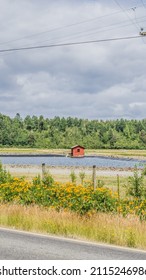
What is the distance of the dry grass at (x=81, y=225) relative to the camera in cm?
1166

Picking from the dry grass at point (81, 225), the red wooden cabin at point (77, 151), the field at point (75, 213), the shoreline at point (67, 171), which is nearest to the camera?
the dry grass at point (81, 225)

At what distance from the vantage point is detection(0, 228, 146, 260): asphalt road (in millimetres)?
9672

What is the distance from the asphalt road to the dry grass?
584mm

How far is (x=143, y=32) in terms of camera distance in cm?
1816

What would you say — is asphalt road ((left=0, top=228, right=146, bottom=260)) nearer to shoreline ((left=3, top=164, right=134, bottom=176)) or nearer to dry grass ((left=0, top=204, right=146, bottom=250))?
dry grass ((left=0, top=204, right=146, bottom=250))

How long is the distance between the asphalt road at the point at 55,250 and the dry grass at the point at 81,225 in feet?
1.92

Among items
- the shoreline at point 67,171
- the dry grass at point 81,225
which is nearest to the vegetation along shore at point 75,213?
the dry grass at point 81,225

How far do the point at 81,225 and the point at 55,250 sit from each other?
8.06 feet

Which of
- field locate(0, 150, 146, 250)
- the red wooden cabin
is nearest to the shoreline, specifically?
field locate(0, 150, 146, 250)

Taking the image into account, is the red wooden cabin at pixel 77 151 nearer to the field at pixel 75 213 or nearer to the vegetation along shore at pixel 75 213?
the vegetation along shore at pixel 75 213
